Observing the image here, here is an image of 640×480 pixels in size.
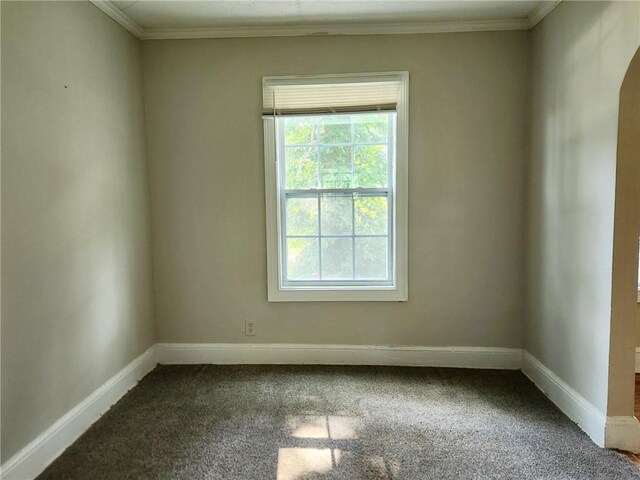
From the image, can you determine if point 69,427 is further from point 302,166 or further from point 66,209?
point 302,166

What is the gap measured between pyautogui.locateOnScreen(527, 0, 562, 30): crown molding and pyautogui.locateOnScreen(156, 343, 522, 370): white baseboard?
219 cm

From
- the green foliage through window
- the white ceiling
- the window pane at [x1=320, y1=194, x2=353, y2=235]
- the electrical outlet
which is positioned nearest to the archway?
the white ceiling

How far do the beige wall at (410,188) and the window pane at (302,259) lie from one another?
0.66ft

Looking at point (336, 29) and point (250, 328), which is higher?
point (336, 29)

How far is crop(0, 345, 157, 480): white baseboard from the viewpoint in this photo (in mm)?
1683

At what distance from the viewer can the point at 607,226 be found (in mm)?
1872

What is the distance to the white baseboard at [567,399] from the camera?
6.40 feet

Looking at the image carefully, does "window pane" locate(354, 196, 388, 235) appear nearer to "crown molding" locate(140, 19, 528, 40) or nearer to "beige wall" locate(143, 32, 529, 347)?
"beige wall" locate(143, 32, 529, 347)

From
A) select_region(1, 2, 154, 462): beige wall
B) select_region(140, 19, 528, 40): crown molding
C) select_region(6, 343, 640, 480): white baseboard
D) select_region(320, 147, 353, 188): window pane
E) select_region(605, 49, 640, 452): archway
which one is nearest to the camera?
select_region(1, 2, 154, 462): beige wall

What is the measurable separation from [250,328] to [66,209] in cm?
145

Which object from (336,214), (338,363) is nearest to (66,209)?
(336,214)

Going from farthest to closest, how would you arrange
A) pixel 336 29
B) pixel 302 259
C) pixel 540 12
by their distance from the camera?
pixel 302 259
pixel 336 29
pixel 540 12

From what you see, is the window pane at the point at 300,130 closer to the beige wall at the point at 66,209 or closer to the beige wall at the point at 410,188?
the beige wall at the point at 410,188

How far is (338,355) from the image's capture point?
287cm
